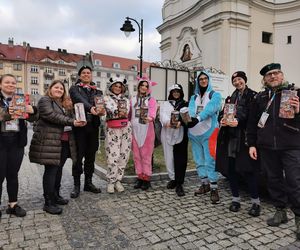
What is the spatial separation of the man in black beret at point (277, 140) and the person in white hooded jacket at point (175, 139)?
147 centimetres

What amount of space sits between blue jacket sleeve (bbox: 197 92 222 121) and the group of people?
0.05 ft

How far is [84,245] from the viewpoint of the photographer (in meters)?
3.47

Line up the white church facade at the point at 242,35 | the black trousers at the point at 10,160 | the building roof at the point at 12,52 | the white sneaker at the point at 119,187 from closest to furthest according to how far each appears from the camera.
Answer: the black trousers at the point at 10,160
the white sneaker at the point at 119,187
the white church facade at the point at 242,35
the building roof at the point at 12,52

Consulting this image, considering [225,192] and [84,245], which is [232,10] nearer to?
[225,192]

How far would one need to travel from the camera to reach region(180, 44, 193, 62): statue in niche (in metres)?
22.0

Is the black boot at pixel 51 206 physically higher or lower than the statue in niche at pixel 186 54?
lower

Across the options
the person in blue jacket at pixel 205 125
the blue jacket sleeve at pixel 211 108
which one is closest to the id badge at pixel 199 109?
the person in blue jacket at pixel 205 125

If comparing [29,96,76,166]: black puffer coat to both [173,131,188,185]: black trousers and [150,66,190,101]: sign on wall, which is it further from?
[150,66,190,101]: sign on wall

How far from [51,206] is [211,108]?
9.70 ft

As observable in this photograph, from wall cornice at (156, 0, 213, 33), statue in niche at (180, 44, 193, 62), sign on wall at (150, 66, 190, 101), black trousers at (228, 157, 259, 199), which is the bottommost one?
black trousers at (228, 157, 259, 199)

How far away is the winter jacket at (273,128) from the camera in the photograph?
3834 mm

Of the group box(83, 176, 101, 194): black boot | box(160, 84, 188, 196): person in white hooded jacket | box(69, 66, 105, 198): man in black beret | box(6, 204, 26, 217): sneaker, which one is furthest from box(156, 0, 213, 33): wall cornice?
box(6, 204, 26, 217): sneaker

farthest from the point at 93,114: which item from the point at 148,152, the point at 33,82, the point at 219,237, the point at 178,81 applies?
the point at 33,82

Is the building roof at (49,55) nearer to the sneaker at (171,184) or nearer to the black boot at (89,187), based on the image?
the black boot at (89,187)
